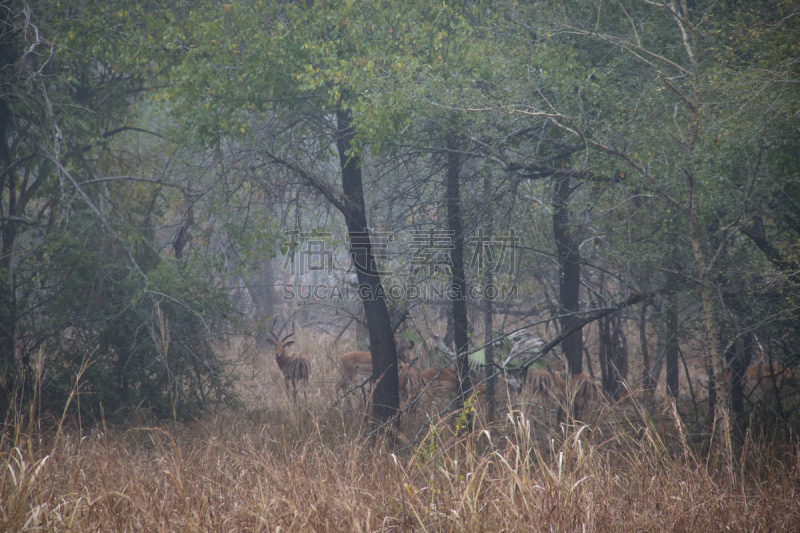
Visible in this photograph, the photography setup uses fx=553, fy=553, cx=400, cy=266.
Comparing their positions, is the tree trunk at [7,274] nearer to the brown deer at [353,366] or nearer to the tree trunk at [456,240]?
the brown deer at [353,366]

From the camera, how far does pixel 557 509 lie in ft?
8.80

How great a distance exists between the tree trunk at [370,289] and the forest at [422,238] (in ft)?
0.13

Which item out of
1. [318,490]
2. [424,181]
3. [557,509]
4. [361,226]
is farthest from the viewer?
[361,226]

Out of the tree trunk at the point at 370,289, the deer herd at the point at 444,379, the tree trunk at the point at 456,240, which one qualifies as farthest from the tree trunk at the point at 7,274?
Result: the tree trunk at the point at 456,240

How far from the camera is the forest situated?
11.6 ft

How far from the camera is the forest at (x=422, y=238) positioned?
355cm

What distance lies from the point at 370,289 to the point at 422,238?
3.77ft

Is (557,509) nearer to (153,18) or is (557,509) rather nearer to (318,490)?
(318,490)

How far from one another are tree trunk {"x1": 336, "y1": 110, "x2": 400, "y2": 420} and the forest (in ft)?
0.13

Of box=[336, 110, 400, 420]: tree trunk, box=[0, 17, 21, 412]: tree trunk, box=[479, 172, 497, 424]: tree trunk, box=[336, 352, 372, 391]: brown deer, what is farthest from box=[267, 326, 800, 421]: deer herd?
box=[0, 17, 21, 412]: tree trunk

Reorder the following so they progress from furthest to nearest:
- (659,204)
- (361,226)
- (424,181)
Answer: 1. (361,226)
2. (424,181)
3. (659,204)

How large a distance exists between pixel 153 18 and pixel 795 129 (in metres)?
7.64

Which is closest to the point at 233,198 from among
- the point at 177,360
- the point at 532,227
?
the point at 177,360

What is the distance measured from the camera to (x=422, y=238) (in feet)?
24.8
